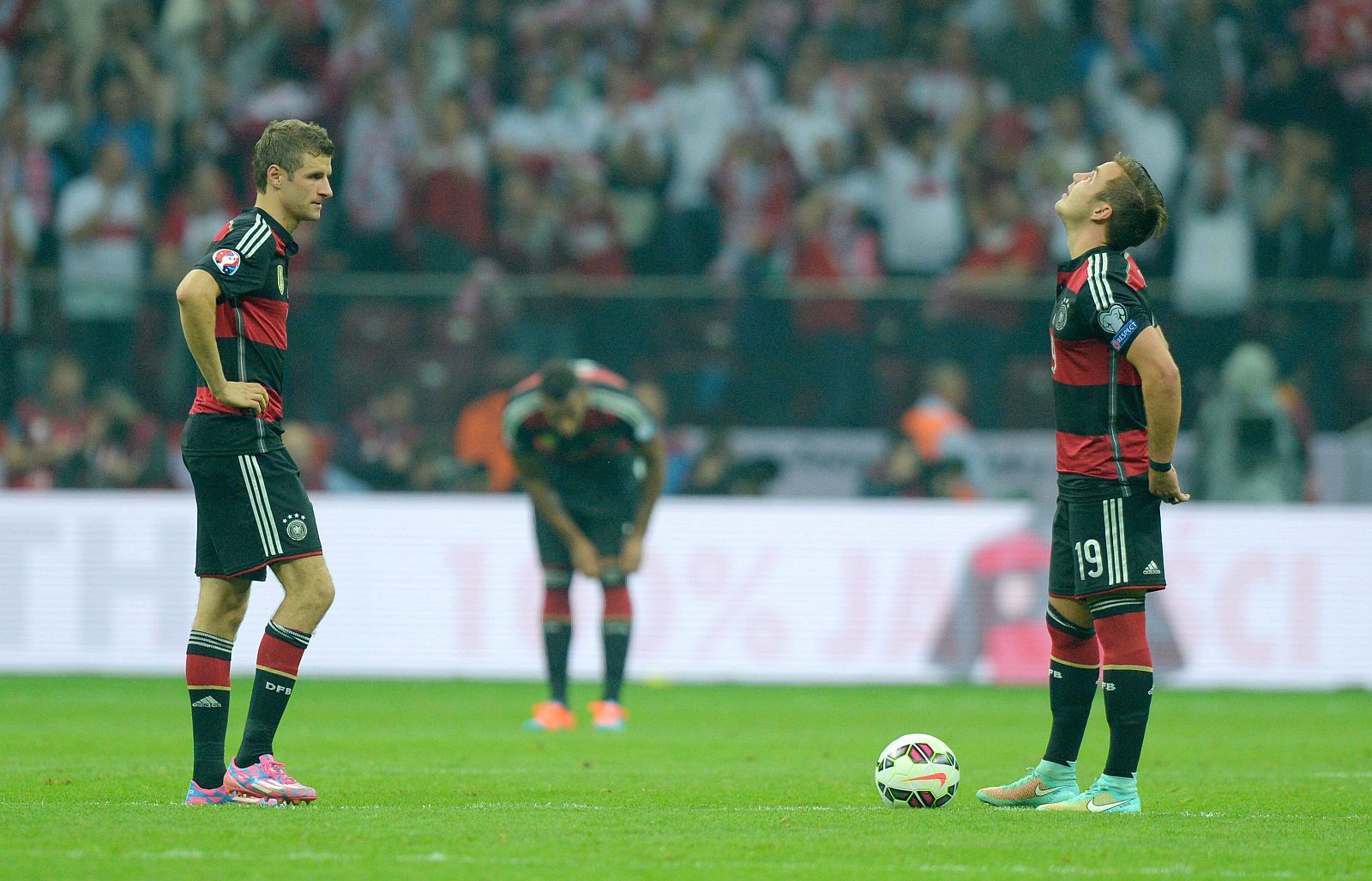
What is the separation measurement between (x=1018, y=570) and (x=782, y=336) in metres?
2.67

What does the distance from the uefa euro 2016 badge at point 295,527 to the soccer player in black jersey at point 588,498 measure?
4194mm

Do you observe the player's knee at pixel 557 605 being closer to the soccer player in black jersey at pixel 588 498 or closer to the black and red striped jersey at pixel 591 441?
the soccer player in black jersey at pixel 588 498

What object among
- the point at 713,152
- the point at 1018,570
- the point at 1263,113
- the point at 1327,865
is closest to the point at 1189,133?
the point at 1263,113

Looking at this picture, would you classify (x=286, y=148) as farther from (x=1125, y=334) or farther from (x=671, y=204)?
(x=671, y=204)

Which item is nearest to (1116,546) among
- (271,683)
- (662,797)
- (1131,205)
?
(1131,205)

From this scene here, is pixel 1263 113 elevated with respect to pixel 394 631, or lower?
elevated

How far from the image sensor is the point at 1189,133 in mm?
18094

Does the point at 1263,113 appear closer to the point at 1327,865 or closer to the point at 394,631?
the point at 394,631

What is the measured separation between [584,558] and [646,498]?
52 cm

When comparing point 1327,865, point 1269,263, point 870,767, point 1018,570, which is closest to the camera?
point 1327,865

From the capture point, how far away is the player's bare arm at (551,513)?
36.9ft

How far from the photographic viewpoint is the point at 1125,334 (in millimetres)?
6586

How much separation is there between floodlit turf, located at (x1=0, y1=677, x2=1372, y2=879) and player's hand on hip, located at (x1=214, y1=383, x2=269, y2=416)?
141 cm

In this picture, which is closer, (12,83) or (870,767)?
(870,767)
